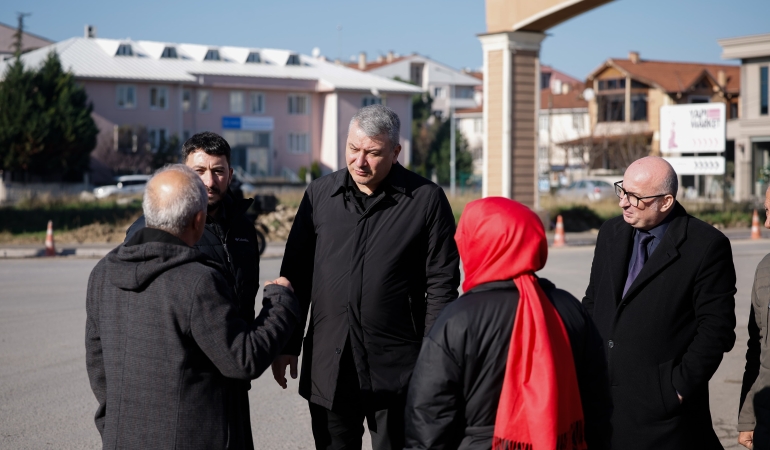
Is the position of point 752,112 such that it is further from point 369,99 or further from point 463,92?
point 463,92

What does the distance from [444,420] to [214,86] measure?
62.9 meters

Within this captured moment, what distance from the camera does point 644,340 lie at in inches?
158

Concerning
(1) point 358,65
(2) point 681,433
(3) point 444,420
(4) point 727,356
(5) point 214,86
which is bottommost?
(4) point 727,356

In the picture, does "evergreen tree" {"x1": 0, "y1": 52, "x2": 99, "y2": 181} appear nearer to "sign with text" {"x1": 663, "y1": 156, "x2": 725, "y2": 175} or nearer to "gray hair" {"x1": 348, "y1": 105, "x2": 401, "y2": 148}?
"sign with text" {"x1": 663, "y1": 156, "x2": 725, "y2": 175}

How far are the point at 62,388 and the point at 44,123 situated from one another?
40635 millimetres

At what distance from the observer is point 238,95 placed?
6538 centimetres

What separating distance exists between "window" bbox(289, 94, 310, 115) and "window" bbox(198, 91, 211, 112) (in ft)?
23.5

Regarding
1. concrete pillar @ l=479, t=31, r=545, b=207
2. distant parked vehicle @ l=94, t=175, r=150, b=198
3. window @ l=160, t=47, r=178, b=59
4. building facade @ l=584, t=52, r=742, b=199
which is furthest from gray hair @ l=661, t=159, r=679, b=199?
window @ l=160, t=47, r=178, b=59

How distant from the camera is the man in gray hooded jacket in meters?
2.98

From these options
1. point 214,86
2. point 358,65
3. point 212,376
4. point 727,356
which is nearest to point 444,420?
point 212,376

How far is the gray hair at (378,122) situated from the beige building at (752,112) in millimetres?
43992

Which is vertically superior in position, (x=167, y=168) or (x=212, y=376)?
(x=167, y=168)

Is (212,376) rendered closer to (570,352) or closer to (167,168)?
(167,168)

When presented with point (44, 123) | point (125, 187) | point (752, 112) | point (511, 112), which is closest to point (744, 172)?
point (752, 112)
